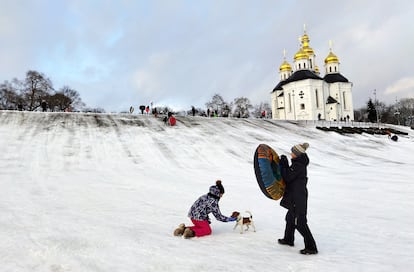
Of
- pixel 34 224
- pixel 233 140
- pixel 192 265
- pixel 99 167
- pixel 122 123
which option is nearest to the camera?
pixel 192 265

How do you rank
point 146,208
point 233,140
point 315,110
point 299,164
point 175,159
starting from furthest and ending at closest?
Result: point 315,110 < point 233,140 < point 175,159 < point 146,208 < point 299,164

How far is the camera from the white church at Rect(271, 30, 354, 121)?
68.3 meters

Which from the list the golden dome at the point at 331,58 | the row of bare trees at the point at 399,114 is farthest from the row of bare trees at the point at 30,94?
the row of bare trees at the point at 399,114

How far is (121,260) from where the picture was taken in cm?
479

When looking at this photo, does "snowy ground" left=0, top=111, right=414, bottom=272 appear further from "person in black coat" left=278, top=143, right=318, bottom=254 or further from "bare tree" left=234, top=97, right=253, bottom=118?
"bare tree" left=234, top=97, right=253, bottom=118

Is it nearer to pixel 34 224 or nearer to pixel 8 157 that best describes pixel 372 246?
pixel 34 224

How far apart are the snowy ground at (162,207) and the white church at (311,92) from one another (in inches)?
1778

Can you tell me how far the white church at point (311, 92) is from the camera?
68.3 meters

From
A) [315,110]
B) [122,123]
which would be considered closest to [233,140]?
[122,123]

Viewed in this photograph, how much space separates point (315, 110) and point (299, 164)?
67487 mm

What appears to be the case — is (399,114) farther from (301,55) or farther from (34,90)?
(34,90)

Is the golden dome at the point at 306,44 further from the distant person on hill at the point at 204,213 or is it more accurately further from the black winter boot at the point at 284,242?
the black winter boot at the point at 284,242

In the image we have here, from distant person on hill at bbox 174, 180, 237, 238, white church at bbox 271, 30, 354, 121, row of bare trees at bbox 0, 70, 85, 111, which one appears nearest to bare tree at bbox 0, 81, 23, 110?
row of bare trees at bbox 0, 70, 85, 111

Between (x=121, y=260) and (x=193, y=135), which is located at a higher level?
(x=193, y=135)
